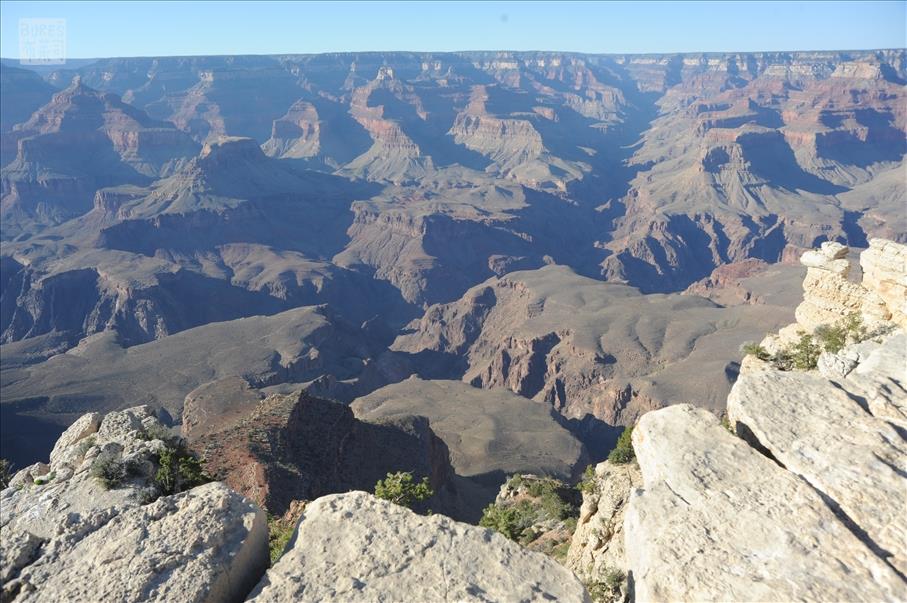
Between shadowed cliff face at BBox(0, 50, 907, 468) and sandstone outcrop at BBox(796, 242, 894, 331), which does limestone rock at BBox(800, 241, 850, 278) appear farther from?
shadowed cliff face at BBox(0, 50, 907, 468)

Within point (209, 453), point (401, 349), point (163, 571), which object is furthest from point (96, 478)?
point (401, 349)

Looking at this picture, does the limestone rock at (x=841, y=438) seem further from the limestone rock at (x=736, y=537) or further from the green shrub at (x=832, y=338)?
the green shrub at (x=832, y=338)

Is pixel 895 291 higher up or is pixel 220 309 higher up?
pixel 895 291

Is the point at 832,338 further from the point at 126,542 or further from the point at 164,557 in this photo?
the point at 126,542

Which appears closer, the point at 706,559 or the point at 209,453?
the point at 706,559

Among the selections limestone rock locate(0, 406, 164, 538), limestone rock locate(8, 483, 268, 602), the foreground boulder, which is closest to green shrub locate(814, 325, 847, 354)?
the foreground boulder

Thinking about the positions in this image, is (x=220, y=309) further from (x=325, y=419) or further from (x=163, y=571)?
(x=163, y=571)
